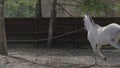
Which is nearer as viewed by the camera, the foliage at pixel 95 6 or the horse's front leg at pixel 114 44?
the horse's front leg at pixel 114 44

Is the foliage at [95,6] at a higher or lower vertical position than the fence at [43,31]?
higher

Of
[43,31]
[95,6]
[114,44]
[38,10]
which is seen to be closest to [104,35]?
[114,44]

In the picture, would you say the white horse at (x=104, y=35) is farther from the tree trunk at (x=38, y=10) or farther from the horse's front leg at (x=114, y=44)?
the tree trunk at (x=38, y=10)

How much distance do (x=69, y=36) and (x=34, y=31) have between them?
216 centimetres

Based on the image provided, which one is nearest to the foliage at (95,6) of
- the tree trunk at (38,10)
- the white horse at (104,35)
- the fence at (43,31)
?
the fence at (43,31)

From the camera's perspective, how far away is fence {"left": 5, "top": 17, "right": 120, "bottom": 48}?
814 inches

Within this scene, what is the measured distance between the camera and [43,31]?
20891 millimetres

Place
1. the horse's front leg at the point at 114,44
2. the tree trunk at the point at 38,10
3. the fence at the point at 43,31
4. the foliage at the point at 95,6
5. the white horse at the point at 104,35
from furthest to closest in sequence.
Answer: the tree trunk at the point at 38,10, the fence at the point at 43,31, the foliage at the point at 95,6, the white horse at the point at 104,35, the horse's front leg at the point at 114,44

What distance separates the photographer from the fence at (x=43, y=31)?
20672mm

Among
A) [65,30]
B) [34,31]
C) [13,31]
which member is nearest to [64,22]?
[65,30]

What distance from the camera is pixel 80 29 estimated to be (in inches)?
792

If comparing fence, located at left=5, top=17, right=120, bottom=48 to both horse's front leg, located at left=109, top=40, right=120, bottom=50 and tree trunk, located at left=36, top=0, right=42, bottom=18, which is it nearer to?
tree trunk, located at left=36, top=0, right=42, bottom=18

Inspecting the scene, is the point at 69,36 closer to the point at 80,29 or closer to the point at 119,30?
the point at 80,29

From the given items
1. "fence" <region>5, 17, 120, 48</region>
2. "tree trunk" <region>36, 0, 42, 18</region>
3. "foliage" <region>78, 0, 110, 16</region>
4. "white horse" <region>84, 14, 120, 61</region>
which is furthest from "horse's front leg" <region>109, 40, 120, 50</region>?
"tree trunk" <region>36, 0, 42, 18</region>
